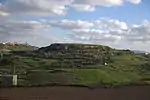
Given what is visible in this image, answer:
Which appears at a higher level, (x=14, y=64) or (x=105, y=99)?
(x=14, y=64)

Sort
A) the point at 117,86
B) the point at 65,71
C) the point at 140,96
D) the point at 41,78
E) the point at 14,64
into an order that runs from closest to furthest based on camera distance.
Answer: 1. the point at 140,96
2. the point at 117,86
3. the point at 41,78
4. the point at 65,71
5. the point at 14,64

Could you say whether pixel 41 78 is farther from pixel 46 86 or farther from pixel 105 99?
pixel 105 99

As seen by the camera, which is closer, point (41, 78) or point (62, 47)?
point (41, 78)

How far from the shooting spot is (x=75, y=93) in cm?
1564

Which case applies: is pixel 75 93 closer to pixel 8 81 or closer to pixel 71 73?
pixel 8 81

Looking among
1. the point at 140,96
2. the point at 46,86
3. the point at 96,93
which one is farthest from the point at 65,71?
the point at 140,96

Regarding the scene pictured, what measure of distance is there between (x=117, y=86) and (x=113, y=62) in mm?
11541

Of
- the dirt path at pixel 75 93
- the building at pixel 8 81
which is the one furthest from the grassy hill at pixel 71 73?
the dirt path at pixel 75 93

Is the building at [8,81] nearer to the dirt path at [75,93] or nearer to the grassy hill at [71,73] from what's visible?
the grassy hill at [71,73]

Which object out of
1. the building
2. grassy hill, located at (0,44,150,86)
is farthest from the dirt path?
grassy hill, located at (0,44,150,86)

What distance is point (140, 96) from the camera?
14203 millimetres

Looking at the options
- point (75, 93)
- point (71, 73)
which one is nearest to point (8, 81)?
point (75, 93)

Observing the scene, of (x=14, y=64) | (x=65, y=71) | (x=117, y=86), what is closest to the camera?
(x=117, y=86)

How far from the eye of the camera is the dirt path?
47.2 ft
